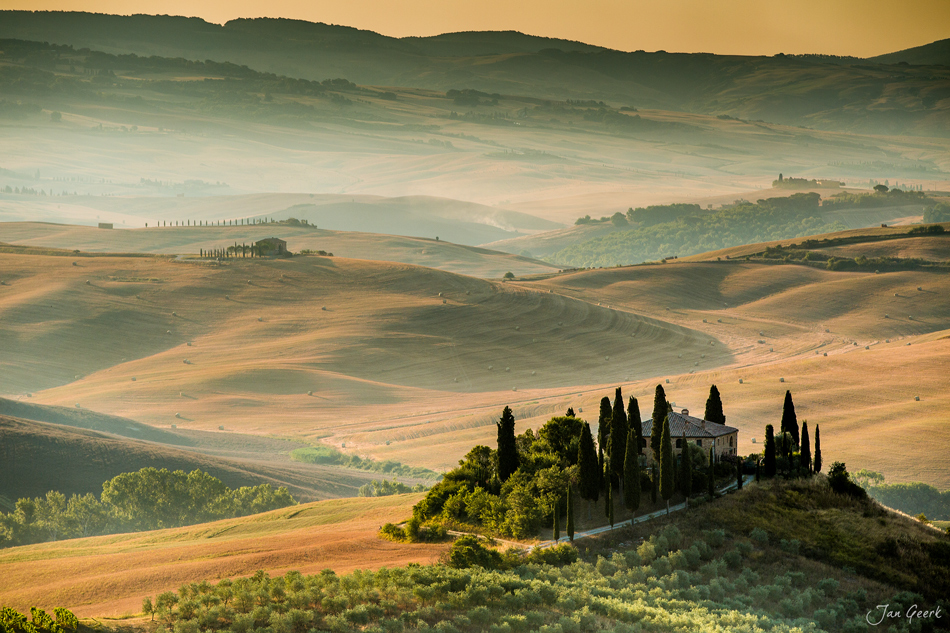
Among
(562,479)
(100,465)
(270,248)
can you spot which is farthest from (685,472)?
(270,248)

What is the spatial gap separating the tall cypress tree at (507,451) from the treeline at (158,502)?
95.9 feet

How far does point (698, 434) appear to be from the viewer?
5156cm

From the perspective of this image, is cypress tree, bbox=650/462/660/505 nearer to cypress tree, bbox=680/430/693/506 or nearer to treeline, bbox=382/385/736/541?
treeline, bbox=382/385/736/541

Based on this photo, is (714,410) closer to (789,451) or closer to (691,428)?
(789,451)

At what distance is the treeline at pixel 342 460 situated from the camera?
9062 centimetres

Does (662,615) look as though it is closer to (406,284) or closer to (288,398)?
(288,398)

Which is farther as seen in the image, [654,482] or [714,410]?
[714,410]

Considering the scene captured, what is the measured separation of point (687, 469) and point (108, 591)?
83.0 feet

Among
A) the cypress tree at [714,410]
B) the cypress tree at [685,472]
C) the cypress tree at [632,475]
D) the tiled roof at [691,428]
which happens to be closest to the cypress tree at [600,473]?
the cypress tree at [632,475]

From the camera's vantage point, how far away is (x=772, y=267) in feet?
586

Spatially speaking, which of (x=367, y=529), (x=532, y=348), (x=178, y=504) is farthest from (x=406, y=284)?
(x=367, y=529)

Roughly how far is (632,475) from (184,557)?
2030 cm
